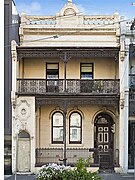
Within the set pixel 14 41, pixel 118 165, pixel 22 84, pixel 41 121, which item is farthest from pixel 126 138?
pixel 14 41

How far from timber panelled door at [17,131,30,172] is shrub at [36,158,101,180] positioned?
25.5 feet

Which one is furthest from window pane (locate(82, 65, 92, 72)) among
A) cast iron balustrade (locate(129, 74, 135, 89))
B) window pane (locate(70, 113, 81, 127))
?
window pane (locate(70, 113, 81, 127))

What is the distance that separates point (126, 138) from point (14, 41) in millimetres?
6513

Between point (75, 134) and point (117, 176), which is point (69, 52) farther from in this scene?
point (117, 176)

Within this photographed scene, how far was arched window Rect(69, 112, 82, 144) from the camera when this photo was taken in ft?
51.5

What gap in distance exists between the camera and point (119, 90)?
1454cm

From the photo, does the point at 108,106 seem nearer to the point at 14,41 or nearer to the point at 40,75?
the point at 40,75

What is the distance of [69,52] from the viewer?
14594 mm

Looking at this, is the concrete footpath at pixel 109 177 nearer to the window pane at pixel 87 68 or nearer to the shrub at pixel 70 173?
the window pane at pixel 87 68

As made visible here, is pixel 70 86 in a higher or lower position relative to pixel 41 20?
lower

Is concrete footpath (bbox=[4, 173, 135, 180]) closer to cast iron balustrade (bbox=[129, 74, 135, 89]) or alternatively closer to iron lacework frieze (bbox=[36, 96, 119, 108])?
iron lacework frieze (bbox=[36, 96, 119, 108])

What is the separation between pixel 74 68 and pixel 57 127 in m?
3.00

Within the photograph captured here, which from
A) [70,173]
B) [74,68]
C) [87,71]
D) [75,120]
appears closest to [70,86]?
[74,68]

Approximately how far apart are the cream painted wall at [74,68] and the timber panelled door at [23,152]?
121 inches
